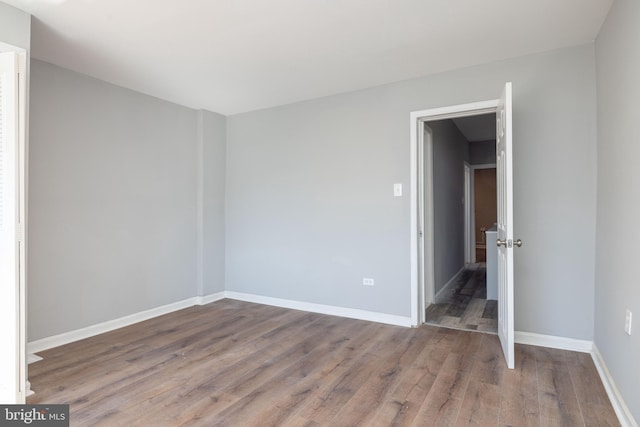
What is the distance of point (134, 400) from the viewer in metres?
2.17

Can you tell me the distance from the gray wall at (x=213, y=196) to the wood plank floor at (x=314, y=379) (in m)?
1.19

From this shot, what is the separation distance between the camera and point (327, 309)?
3.99 metres

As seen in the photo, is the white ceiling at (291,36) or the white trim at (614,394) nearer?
the white trim at (614,394)

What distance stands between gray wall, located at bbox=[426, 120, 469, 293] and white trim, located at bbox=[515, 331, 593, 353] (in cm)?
160

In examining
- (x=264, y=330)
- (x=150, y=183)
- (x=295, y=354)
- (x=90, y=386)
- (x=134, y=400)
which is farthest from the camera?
(x=150, y=183)

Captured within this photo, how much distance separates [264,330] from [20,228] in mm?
2093

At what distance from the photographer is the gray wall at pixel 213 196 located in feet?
14.6

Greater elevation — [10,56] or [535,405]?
[10,56]

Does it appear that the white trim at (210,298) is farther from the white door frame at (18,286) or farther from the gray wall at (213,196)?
the white door frame at (18,286)

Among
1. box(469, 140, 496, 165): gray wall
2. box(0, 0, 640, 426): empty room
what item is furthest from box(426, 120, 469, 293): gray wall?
box(469, 140, 496, 165): gray wall

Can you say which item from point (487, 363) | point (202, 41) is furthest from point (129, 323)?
point (487, 363)

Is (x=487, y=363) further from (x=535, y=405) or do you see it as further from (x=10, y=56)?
(x=10, y=56)

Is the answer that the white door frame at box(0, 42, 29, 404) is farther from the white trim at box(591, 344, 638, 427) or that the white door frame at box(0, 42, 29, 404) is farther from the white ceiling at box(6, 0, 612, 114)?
the white trim at box(591, 344, 638, 427)

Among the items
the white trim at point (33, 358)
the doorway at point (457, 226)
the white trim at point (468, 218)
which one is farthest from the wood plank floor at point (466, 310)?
the white trim at point (33, 358)
